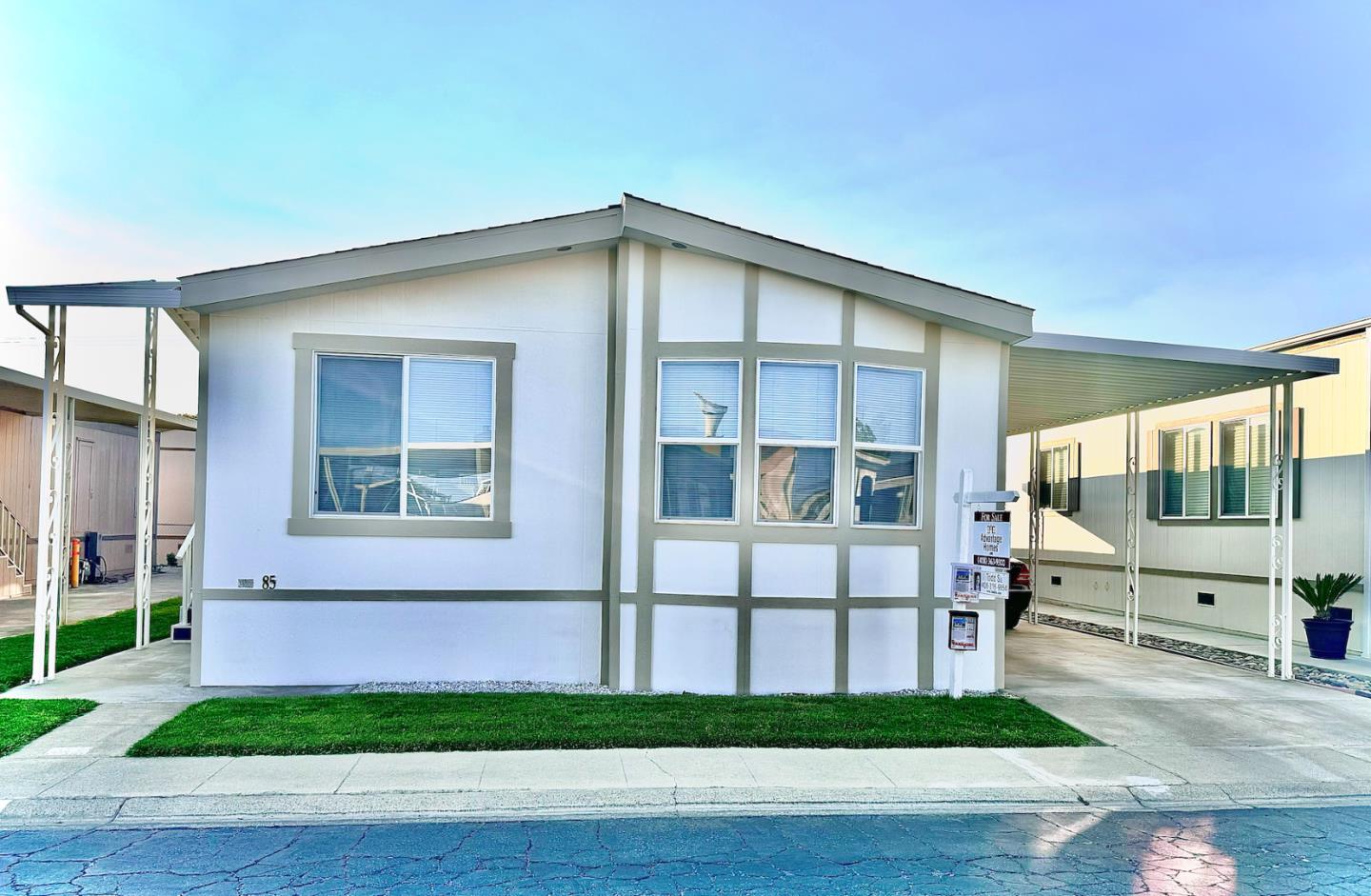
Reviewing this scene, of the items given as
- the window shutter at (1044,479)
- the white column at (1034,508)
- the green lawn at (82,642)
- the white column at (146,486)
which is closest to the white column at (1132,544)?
the white column at (1034,508)

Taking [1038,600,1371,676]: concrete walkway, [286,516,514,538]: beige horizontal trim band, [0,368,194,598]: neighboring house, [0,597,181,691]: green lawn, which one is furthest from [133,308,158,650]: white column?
[1038,600,1371,676]: concrete walkway

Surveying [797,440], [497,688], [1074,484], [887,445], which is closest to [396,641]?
[497,688]

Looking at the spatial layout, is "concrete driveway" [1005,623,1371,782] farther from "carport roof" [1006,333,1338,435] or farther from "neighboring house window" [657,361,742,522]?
"neighboring house window" [657,361,742,522]

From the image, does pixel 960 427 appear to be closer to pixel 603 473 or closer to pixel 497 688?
pixel 603 473

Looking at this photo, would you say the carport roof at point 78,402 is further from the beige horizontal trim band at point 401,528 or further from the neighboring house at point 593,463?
the beige horizontal trim band at point 401,528

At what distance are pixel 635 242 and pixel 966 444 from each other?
391 cm

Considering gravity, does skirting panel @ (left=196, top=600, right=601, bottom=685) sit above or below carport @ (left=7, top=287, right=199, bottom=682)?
below

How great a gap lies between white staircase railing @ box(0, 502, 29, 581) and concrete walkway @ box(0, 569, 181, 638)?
2.79 feet

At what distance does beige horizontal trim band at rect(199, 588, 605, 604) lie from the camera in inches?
345

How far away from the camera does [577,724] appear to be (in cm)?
741

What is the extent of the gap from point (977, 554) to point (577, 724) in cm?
396

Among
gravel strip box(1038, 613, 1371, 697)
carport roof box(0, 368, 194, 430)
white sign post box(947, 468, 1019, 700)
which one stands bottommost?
gravel strip box(1038, 613, 1371, 697)

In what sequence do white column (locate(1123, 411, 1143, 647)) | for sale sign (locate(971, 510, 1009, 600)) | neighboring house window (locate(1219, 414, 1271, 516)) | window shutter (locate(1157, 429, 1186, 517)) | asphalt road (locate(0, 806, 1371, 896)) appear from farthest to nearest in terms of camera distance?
window shutter (locate(1157, 429, 1186, 517)), neighboring house window (locate(1219, 414, 1271, 516)), white column (locate(1123, 411, 1143, 647)), for sale sign (locate(971, 510, 1009, 600)), asphalt road (locate(0, 806, 1371, 896))

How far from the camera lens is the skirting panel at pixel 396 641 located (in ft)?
28.8
